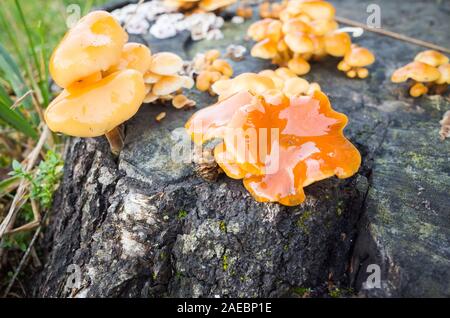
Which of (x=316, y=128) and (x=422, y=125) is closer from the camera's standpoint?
(x=316, y=128)

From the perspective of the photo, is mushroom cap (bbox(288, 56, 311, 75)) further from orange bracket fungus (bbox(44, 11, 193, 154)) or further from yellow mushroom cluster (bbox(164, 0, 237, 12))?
orange bracket fungus (bbox(44, 11, 193, 154))

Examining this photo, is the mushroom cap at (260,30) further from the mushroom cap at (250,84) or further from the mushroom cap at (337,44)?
the mushroom cap at (250,84)

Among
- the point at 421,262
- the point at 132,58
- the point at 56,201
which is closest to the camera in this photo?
the point at 421,262

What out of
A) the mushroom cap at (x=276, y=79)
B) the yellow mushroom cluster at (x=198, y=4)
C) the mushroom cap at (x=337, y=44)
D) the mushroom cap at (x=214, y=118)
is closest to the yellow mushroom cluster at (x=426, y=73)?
the mushroom cap at (x=337, y=44)

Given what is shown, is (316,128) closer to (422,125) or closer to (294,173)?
(294,173)

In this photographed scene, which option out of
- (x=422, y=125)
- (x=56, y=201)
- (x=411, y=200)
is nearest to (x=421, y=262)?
(x=411, y=200)

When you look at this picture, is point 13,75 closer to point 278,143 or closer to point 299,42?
point 299,42
